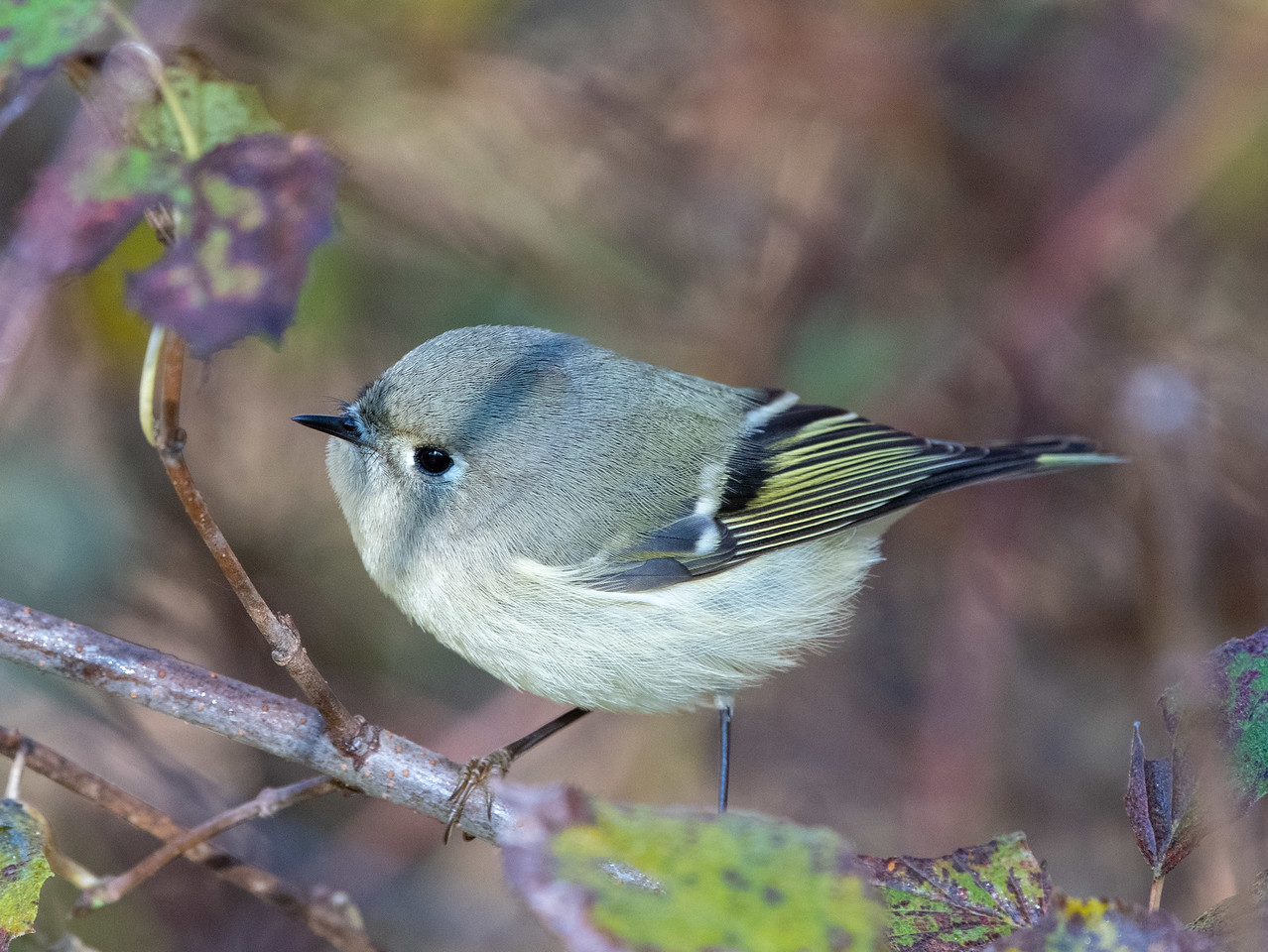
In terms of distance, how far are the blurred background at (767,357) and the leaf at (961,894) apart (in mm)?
1697

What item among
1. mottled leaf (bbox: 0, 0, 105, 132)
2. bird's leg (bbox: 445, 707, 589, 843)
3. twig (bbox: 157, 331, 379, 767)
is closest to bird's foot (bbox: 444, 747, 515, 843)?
bird's leg (bbox: 445, 707, 589, 843)

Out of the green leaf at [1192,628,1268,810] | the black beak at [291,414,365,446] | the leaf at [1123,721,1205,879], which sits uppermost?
the black beak at [291,414,365,446]

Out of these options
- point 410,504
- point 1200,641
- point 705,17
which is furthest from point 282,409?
point 1200,641

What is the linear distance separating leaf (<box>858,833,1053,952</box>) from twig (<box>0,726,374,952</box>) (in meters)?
0.84

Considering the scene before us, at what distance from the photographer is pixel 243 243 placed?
2.51ft

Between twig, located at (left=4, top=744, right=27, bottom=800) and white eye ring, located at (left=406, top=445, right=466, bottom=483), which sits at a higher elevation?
white eye ring, located at (left=406, top=445, right=466, bottom=483)

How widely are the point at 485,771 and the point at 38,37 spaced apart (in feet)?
3.96

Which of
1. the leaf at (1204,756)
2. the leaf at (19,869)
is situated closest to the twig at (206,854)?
the leaf at (19,869)

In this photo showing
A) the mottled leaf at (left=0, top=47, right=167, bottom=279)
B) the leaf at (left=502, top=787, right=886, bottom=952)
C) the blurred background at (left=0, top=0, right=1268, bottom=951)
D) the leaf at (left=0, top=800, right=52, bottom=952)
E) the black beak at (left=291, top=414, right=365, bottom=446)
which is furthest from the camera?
the blurred background at (left=0, top=0, right=1268, bottom=951)

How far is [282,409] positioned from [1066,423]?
7.00 ft

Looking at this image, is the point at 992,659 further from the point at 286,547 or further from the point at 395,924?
the point at 286,547

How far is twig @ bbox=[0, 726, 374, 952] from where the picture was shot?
1.38 m

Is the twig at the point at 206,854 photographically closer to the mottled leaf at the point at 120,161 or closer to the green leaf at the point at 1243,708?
the mottled leaf at the point at 120,161

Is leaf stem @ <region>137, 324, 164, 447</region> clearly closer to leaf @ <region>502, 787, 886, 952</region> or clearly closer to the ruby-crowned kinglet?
leaf @ <region>502, 787, 886, 952</region>
